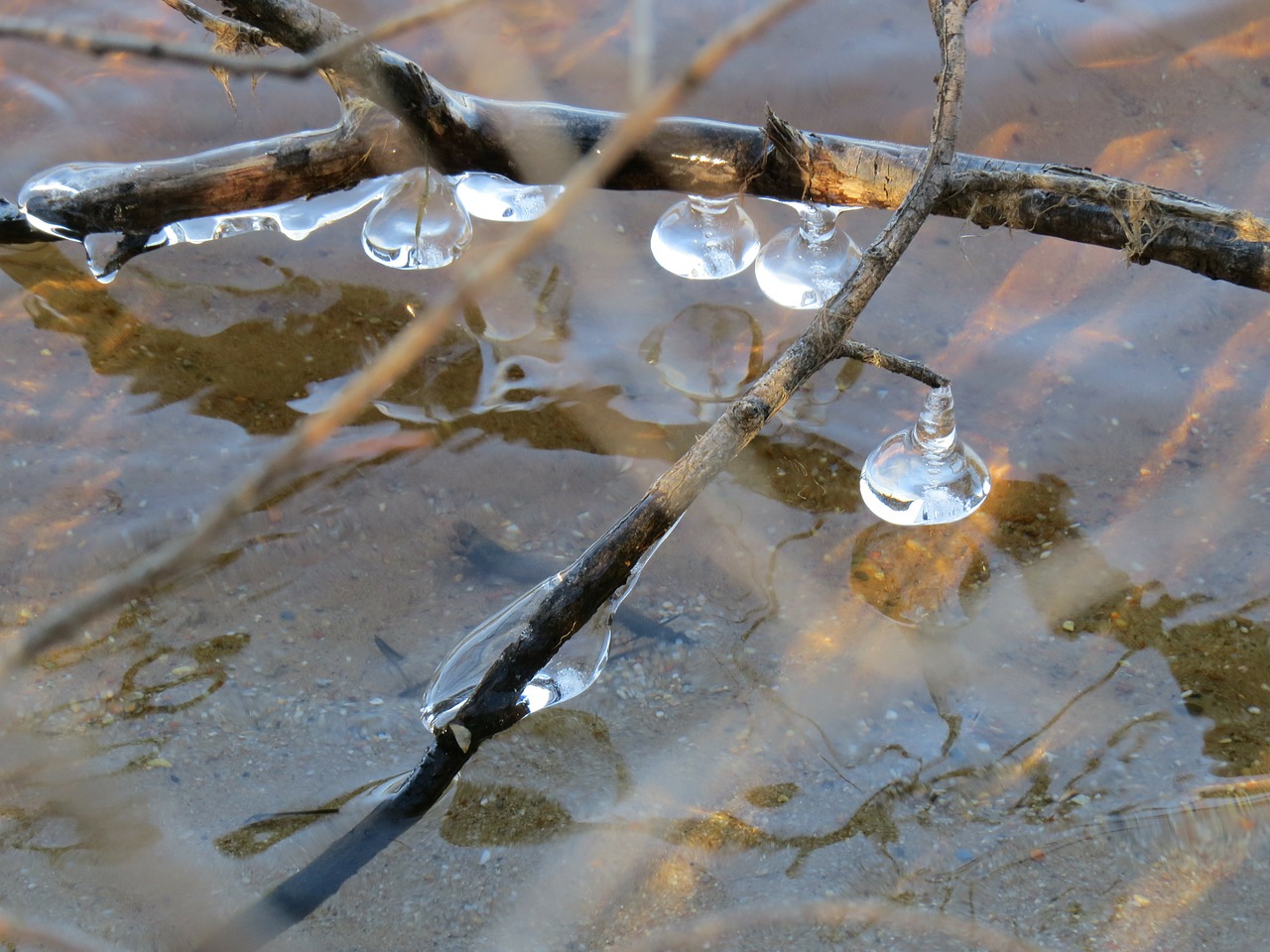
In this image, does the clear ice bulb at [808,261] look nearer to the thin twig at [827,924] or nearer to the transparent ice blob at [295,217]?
the transparent ice blob at [295,217]

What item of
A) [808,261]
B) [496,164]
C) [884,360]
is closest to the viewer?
[884,360]

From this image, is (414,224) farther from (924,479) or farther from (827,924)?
(827,924)

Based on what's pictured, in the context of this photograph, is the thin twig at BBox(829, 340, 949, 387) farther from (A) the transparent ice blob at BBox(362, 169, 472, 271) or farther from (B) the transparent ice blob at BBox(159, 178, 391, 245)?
(B) the transparent ice blob at BBox(159, 178, 391, 245)

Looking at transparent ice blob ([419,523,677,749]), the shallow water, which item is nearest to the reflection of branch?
the shallow water

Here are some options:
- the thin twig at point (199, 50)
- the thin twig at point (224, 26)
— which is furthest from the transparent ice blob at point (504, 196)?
the thin twig at point (199, 50)

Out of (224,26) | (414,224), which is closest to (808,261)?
(414,224)

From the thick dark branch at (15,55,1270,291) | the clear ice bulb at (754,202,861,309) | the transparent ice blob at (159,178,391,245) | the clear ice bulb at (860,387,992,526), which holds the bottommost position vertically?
the clear ice bulb at (860,387,992,526)

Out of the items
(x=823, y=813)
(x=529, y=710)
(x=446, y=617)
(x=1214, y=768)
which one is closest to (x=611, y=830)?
(x=529, y=710)
